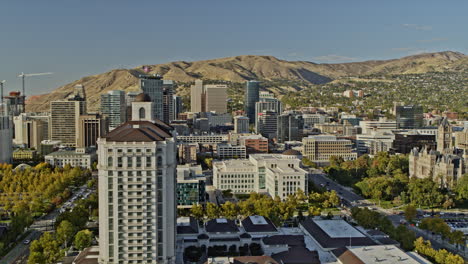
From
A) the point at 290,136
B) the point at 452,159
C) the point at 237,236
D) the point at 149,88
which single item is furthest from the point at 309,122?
the point at 237,236

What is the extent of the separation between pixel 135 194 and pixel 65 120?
118 meters

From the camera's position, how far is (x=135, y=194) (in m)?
43.7

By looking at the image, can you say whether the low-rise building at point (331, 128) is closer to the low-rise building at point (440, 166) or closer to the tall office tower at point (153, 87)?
the tall office tower at point (153, 87)

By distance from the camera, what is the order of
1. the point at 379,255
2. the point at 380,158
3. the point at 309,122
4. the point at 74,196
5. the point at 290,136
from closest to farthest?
the point at 379,255 < the point at 74,196 < the point at 380,158 < the point at 290,136 < the point at 309,122

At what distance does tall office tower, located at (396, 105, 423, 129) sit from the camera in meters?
174

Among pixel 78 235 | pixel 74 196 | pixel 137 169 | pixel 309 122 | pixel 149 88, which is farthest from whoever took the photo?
pixel 309 122

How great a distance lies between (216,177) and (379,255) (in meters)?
46.1

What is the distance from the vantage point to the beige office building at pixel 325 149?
134 metres

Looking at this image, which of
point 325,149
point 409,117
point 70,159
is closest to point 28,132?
point 70,159

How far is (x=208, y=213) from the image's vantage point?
7019 centimetres

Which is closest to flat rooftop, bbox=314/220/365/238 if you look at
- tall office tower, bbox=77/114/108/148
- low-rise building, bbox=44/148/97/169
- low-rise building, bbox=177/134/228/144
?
low-rise building, bbox=44/148/97/169

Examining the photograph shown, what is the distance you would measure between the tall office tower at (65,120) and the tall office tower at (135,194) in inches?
4484

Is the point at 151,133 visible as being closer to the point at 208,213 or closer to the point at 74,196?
the point at 208,213

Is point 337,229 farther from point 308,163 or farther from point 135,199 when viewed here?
point 308,163
